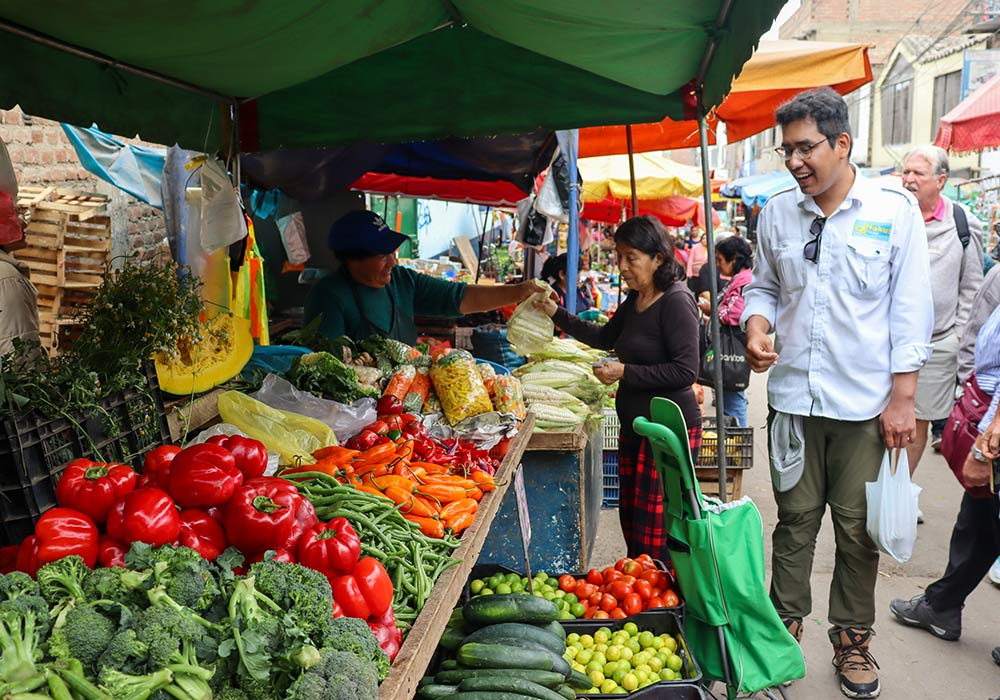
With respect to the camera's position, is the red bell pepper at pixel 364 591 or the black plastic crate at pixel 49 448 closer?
the red bell pepper at pixel 364 591

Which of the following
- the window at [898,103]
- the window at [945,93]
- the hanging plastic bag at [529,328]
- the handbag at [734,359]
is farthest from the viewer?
the window at [898,103]

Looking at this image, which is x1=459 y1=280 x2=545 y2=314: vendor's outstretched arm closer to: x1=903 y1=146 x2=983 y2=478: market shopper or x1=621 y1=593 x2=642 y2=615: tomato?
x1=621 y1=593 x2=642 y2=615: tomato

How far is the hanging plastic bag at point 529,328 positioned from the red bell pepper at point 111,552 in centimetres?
385

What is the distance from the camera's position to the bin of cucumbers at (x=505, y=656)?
2.82m

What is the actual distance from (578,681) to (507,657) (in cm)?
35

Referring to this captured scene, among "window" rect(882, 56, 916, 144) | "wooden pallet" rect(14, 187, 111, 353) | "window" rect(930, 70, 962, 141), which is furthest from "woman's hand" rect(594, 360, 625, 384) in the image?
"window" rect(882, 56, 916, 144)

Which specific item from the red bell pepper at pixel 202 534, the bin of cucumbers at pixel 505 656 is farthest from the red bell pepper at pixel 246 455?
the bin of cucumbers at pixel 505 656

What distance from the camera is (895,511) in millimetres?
3660

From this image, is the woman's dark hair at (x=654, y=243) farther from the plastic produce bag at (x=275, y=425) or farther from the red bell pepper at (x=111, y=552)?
the red bell pepper at (x=111, y=552)

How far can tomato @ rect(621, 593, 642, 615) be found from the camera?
3633 millimetres

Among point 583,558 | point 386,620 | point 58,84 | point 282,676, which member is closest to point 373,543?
point 386,620

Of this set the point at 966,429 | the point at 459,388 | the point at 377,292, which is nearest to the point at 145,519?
the point at 459,388

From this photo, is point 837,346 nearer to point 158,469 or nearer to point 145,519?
point 158,469

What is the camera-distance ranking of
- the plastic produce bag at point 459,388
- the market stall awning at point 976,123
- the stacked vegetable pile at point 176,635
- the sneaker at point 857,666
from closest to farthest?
the stacked vegetable pile at point 176,635, the sneaker at point 857,666, the plastic produce bag at point 459,388, the market stall awning at point 976,123
